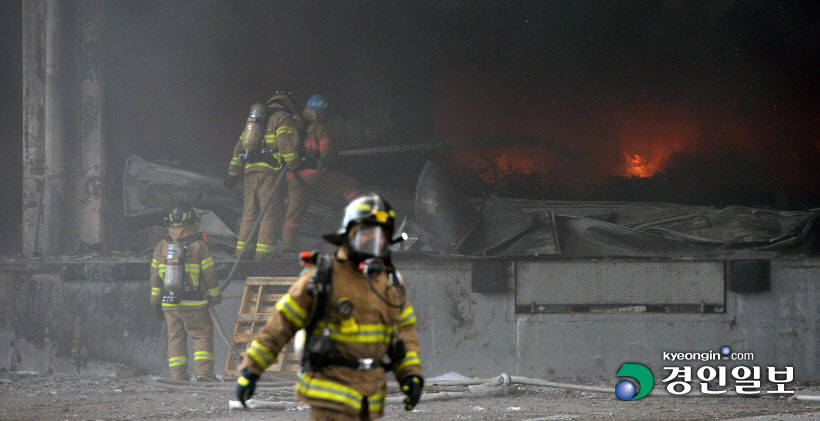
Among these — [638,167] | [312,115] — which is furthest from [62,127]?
[638,167]

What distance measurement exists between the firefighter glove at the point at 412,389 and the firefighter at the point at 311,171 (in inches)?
226

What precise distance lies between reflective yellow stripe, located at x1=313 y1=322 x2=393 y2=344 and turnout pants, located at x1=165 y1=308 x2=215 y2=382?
200 inches

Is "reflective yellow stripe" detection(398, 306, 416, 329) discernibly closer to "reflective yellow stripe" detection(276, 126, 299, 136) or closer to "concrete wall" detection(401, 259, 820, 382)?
"concrete wall" detection(401, 259, 820, 382)

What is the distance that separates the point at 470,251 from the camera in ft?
27.0

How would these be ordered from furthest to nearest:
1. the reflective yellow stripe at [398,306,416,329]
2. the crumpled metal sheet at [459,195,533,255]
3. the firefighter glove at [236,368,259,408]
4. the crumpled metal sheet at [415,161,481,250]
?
1. the crumpled metal sheet at [415,161,481,250]
2. the crumpled metal sheet at [459,195,533,255]
3. the reflective yellow stripe at [398,306,416,329]
4. the firefighter glove at [236,368,259,408]

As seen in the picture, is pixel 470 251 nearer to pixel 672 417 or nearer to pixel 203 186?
pixel 672 417

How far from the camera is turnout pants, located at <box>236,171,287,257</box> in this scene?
851 centimetres

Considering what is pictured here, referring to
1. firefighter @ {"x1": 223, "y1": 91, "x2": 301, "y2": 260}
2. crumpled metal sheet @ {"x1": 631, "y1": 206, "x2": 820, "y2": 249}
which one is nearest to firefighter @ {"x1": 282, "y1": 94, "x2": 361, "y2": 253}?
firefighter @ {"x1": 223, "y1": 91, "x2": 301, "y2": 260}

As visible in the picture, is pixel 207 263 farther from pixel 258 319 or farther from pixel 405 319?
pixel 405 319

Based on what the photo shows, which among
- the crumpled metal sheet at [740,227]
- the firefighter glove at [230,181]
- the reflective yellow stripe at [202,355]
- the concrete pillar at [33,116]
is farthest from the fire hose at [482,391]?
the concrete pillar at [33,116]

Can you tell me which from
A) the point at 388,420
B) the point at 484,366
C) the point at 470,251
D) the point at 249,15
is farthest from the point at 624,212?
the point at 249,15

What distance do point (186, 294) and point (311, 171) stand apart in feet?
6.63

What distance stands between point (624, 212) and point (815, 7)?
561 centimetres

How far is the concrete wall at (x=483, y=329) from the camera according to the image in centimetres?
745
